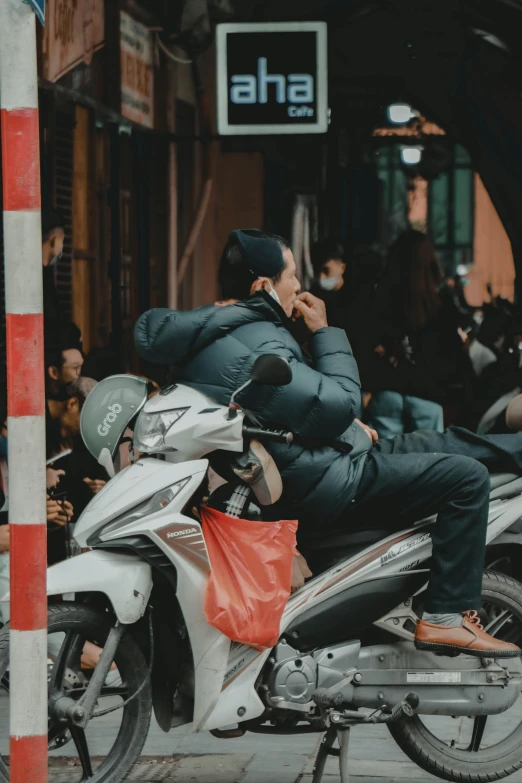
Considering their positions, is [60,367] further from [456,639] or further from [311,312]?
[456,639]

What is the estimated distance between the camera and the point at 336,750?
434 centimetres

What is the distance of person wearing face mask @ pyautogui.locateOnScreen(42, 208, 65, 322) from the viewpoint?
23.4ft

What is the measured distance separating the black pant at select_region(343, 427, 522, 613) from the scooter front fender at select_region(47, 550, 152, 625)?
705mm

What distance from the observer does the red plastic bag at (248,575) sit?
13.5ft

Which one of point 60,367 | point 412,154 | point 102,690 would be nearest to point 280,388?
point 102,690

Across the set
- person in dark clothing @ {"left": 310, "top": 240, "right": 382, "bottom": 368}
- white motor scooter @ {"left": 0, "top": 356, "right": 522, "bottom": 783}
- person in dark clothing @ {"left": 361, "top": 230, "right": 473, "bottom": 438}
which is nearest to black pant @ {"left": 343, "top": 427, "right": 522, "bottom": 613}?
white motor scooter @ {"left": 0, "top": 356, "right": 522, "bottom": 783}

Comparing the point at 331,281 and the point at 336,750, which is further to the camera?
the point at 331,281

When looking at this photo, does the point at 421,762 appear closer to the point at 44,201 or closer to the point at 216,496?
the point at 216,496

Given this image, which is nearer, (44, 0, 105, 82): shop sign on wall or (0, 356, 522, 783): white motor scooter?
(0, 356, 522, 783): white motor scooter

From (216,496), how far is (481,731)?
1241 mm

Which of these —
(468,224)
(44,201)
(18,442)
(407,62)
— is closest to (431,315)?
(44,201)

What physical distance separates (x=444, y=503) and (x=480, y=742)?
0.94 m

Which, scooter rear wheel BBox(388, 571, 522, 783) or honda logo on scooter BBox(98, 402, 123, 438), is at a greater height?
honda logo on scooter BBox(98, 402, 123, 438)

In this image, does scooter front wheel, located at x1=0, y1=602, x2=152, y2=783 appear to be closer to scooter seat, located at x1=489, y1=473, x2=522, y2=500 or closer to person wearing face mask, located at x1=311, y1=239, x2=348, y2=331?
scooter seat, located at x1=489, y1=473, x2=522, y2=500
